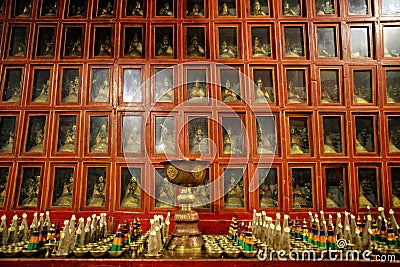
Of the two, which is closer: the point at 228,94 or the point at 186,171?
the point at 186,171

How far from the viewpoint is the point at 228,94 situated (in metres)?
5.21

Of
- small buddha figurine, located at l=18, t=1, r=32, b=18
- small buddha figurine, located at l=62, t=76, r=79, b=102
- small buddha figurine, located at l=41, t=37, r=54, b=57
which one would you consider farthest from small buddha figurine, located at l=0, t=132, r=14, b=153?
small buddha figurine, located at l=18, t=1, r=32, b=18

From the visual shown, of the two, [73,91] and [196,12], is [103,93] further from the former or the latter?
[196,12]

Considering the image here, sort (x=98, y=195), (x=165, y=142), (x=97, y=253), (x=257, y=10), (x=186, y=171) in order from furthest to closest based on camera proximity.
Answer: (x=257, y=10), (x=165, y=142), (x=98, y=195), (x=186, y=171), (x=97, y=253)

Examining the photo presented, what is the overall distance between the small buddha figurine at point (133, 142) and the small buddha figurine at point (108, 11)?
1793 millimetres

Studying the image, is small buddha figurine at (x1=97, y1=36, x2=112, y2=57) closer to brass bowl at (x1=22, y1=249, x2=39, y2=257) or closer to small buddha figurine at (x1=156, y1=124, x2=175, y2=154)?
small buddha figurine at (x1=156, y1=124, x2=175, y2=154)

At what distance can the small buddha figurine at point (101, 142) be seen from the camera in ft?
16.6

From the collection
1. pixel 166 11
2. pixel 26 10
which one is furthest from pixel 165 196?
pixel 26 10

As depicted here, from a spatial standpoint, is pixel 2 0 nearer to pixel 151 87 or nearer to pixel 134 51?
pixel 134 51

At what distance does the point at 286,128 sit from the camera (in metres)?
5.07

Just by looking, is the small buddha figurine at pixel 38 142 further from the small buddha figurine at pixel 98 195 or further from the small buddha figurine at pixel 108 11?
the small buddha figurine at pixel 108 11

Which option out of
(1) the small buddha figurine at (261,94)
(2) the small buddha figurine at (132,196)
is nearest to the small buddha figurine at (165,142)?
(2) the small buddha figurine at (132,196)

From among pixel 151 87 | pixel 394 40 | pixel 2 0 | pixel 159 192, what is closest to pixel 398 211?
pixel 394 40

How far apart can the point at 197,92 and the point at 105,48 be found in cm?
153
